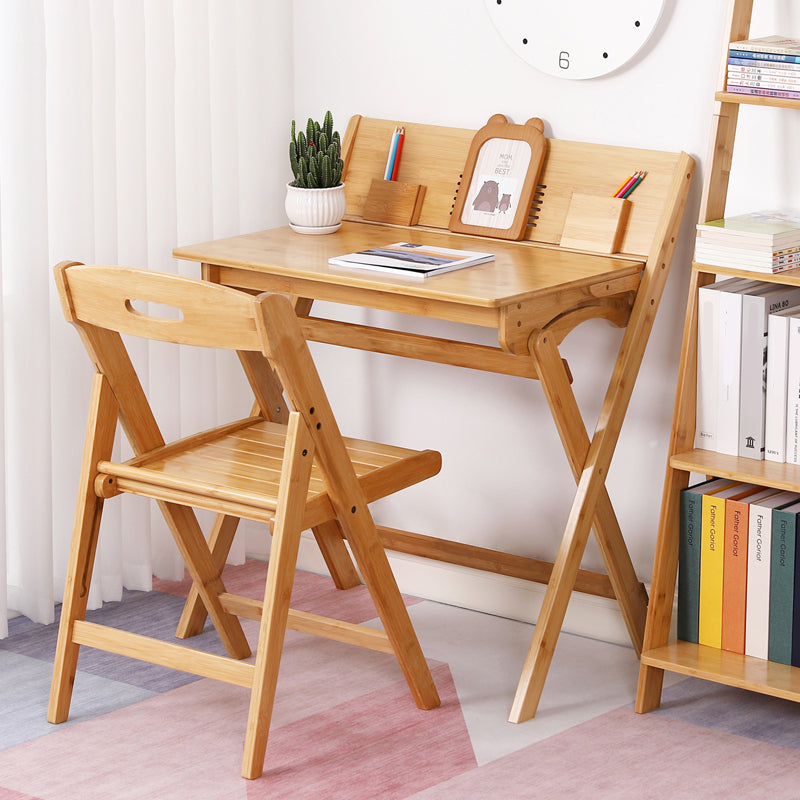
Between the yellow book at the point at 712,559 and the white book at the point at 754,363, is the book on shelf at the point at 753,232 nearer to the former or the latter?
the white book at the point at 754,363

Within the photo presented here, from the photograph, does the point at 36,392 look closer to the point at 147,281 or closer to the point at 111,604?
the point at 111,604

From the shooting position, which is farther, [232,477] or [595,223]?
[595,223]

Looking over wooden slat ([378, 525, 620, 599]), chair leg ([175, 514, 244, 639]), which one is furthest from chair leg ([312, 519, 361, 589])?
chair leg ([175, 514, 244, 639])

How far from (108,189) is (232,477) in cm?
84

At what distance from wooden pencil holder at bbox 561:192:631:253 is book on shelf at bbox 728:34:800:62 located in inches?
16.1

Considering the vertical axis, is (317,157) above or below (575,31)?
below

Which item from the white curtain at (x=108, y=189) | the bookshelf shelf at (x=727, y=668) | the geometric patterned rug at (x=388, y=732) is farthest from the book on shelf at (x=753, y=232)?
the white curtain at (x=108, y=189)

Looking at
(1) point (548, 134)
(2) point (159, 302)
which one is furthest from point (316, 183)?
(2) point (159, 302)

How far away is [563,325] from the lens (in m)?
2.39

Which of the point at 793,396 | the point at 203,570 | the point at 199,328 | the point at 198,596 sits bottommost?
the point at 198,596

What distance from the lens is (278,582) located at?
212 centimetres

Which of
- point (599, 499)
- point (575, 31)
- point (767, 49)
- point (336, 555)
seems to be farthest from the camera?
point (336, 555)

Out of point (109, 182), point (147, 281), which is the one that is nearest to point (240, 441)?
point (147, 281)

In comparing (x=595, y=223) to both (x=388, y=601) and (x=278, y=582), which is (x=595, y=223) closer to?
(x=388, y=601)
